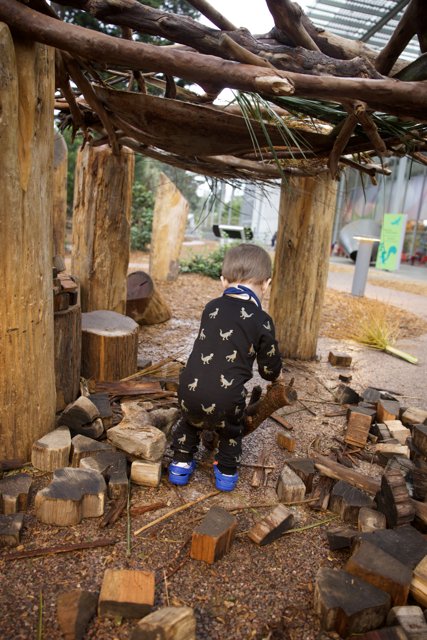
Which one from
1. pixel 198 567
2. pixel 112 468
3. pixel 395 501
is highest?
pixel 395 501

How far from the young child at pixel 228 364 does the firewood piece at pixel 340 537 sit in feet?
1.83

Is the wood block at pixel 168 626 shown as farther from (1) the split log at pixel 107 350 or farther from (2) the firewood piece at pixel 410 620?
(1) the split log at pixel 107 350

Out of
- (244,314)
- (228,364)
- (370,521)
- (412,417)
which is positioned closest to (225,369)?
(228,364)

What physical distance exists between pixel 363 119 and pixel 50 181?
4.59ft

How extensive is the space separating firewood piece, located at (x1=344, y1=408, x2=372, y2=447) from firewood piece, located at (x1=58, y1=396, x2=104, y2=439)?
148 cm

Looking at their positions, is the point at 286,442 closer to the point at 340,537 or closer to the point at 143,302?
the point at 340,537

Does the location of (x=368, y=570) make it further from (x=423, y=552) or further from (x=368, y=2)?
(x=368, y=2)

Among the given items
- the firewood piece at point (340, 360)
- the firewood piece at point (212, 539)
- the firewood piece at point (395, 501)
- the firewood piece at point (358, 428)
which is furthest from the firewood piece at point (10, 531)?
the firewood piece at point (340, 360)

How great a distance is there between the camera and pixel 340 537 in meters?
1.88

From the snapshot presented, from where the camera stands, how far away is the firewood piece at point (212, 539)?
1773 millimetres

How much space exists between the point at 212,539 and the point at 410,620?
0.68m

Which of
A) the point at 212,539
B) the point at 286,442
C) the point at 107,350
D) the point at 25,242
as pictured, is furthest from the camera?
the point at 107,350

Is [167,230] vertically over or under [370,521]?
over

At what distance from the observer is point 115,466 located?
222 centimetres
